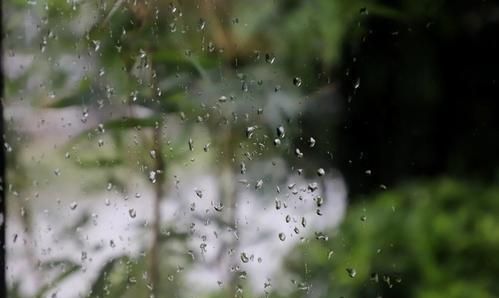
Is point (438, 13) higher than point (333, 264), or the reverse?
point (438, 13)

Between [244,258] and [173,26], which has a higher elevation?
[173,26]

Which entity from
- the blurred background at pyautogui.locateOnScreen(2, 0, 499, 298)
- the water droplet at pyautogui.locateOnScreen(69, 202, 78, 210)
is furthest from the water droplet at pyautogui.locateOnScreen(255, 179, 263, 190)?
the water droplet at pyautogui.locateOnScreen(69, 202, 78, 210)

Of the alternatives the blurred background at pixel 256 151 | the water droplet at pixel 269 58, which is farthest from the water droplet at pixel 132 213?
the water droplet at pixel 269 58

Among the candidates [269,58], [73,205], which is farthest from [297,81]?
[73,205]

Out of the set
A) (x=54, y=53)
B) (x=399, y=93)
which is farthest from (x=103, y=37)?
(x=399, y=93)

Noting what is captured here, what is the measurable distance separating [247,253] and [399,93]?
0.42ft

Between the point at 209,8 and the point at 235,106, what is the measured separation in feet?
0.17

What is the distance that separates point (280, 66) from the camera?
40 centimetres

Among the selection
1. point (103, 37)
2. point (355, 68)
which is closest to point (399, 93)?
point (355, 68)

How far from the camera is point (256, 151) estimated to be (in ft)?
1.28

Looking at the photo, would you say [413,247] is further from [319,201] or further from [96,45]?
[96,45]

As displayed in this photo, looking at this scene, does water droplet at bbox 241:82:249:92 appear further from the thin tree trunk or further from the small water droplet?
the thin tree trunk

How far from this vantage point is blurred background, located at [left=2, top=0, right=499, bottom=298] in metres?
0.39

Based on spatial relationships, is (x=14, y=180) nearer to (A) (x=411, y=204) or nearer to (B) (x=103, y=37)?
(B) (x=103, y=37)
